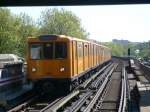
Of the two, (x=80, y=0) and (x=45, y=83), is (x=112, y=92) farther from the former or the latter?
(x=80, y=0)

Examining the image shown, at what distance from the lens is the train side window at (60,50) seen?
23.0 meters

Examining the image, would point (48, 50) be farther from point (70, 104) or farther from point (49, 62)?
point (70, 104)

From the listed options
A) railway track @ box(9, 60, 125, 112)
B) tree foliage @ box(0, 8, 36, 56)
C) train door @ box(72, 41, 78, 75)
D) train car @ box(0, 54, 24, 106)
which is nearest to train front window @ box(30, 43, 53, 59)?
train door @ box(72, 41, 78, 75)

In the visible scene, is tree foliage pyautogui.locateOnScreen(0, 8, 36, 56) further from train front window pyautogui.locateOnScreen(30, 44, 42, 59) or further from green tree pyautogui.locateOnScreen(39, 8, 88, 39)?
train front window pyautogui.locateOnScreen(30, 44, 42, 59)

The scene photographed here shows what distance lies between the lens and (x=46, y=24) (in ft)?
284

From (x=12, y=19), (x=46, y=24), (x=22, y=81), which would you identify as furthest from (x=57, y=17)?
(x=22, y=81)

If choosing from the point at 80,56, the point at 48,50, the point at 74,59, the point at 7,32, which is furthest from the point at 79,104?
the point at 7,32

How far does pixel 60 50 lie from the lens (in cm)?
2312

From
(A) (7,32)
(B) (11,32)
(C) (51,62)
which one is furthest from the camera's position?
(B) (11,32)

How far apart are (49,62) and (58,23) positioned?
63.9 m

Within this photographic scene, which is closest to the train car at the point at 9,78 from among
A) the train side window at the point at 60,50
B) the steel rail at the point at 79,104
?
the train side window at the point at 60,50

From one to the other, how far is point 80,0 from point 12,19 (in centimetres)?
5521

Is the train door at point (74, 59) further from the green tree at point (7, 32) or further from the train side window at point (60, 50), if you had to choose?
the green tree at point (7, 32)

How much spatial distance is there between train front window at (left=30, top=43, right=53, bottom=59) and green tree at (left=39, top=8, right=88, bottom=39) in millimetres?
60158
